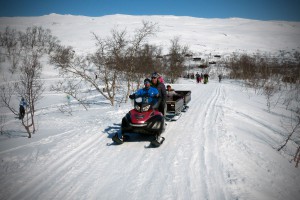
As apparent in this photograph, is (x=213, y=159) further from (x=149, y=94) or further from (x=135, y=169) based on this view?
(x=149, y=94)

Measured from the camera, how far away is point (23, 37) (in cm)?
7244

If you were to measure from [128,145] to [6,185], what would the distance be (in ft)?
10.0

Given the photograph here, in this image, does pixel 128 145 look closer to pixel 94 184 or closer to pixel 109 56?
pixel 94 184

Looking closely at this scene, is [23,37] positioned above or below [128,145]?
above

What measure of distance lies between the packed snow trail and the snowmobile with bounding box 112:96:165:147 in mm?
246

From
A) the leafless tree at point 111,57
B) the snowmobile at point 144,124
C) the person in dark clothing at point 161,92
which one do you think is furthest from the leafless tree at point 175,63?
the snowmobile at point 144,124

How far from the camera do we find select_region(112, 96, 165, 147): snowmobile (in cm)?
645

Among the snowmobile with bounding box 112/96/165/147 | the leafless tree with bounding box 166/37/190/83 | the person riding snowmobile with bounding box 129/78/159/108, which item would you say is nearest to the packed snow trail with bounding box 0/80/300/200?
the snowmobile with bounding box 112/96/165/147

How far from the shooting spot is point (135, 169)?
16.5ft

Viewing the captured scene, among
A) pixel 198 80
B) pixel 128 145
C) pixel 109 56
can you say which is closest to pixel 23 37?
pixel 198 80

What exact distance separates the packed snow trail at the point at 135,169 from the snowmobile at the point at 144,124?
246 mm

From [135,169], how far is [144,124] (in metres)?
1.67

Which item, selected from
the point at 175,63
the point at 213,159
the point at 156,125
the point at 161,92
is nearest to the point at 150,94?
the point at 161,92

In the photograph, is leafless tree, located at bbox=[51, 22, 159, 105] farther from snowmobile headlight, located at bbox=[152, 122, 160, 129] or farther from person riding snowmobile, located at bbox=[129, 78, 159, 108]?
snowmobile headlight, located at bbox=[152, 122, 160, 129]
